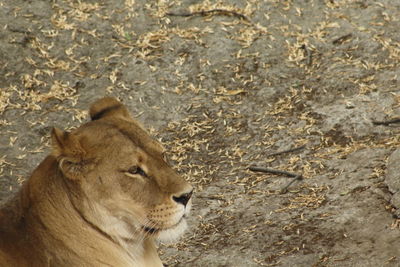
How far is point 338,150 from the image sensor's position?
23.4ft

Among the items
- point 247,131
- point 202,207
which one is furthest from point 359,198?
point 247,131

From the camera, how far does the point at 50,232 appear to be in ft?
Answer: 14.9

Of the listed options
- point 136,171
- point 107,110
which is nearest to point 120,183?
point 136,171

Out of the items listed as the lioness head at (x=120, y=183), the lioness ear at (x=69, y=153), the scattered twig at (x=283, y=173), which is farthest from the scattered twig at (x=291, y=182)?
the lioness ear at (x=69, y=153)

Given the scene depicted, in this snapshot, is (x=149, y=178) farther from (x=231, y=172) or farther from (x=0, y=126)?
(x=0, y=126)

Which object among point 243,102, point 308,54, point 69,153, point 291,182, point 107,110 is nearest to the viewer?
point 69,153

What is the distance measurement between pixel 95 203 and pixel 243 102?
13.2ft

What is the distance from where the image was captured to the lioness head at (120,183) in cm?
443

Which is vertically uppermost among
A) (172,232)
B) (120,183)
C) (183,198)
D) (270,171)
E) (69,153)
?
(69,153)

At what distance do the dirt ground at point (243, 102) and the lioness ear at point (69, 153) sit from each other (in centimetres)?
195

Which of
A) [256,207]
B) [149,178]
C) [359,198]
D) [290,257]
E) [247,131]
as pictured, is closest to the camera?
[149,178]

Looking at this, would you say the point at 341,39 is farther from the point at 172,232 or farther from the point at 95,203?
the point at 95,203

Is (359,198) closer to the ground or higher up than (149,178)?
closer to the ground

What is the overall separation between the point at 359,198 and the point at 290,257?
828 mm
